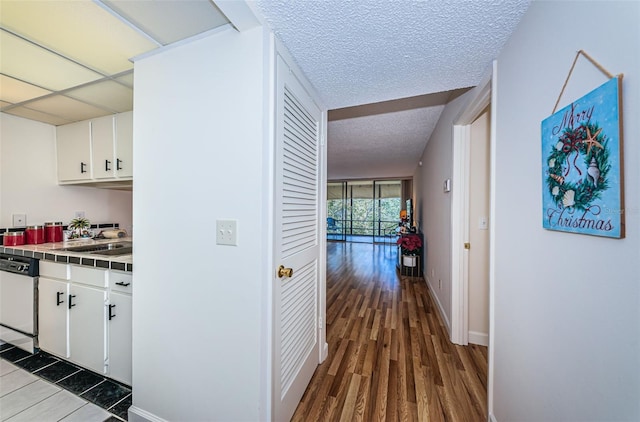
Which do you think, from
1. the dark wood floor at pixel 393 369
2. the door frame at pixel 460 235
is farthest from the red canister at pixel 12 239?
the door frame at pixel 460 235

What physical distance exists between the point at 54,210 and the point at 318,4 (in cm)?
318

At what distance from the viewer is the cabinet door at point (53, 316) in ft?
5.72

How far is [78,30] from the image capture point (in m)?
1.15

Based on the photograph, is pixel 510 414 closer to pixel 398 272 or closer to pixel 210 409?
pixel 210 409

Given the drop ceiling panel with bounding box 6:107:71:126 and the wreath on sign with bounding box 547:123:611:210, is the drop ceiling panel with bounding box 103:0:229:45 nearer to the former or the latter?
the wreath on sign with bounding box 547:123:611:210

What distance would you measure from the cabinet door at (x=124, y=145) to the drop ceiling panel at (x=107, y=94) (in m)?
0.10

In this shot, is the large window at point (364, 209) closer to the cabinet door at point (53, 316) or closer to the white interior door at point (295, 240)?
the white interior door at point (295, 240)

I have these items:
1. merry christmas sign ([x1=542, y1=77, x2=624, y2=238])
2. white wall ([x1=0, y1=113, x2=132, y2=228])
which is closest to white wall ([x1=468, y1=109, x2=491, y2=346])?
merry christmas sign ([x1=542, y1=77, x2=624, y2=238])

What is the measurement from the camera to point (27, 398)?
4.93ft

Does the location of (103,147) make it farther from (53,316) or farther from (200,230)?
(200,230)

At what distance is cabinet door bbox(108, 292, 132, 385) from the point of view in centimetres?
151

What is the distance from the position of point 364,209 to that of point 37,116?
800 cm

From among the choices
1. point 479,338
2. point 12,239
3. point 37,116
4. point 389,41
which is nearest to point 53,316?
point 12,239

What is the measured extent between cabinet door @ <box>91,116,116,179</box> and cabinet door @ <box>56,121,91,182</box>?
95mm
